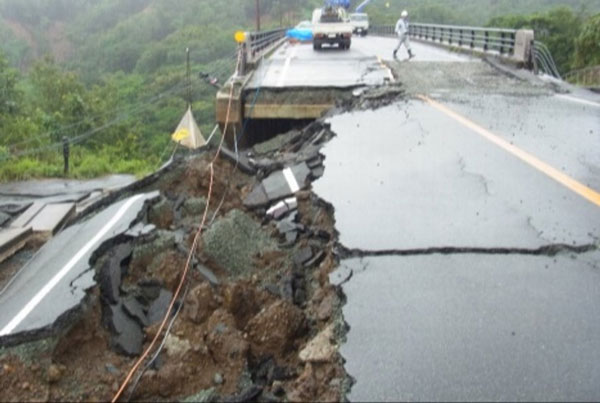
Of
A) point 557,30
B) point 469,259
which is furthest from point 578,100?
point 557,30

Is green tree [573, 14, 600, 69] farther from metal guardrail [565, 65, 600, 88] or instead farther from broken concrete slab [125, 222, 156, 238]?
broken concrete slab [125, 222, 156, 238]

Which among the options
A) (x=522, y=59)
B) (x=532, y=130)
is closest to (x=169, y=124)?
(x=522, y=59)

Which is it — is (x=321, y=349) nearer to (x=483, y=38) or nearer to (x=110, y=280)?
(x=110, y=280)

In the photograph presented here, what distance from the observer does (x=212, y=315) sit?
473 centimetres

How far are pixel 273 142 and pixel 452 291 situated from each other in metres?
7.80

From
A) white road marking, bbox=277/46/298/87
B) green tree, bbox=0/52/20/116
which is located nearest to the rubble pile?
white road marking, bbox=277/46/298/87

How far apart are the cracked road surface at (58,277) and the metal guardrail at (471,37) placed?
15617 millimetres

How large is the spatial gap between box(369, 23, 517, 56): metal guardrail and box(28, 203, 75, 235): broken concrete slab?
14.4m

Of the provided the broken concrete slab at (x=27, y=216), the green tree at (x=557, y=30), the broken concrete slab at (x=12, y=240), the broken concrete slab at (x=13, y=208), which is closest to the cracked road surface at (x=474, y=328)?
the broken concrete slab at (x=12, y=240)

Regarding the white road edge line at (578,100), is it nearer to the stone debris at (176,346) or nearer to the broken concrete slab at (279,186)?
the broken concrete slab at (279,186)

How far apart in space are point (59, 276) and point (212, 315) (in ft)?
6.00

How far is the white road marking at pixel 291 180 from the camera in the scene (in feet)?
24.1

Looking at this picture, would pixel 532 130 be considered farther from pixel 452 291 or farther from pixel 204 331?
pixel 204 331

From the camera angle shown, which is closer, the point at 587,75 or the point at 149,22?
the point at 587,75
